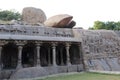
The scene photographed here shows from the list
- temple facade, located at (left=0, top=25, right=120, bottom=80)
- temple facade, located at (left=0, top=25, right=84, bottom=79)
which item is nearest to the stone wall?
temple facade, located at (left=0, top=25, right=120, bottom=80)

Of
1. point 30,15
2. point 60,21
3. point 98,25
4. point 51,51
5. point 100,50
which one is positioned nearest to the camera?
point 60,21

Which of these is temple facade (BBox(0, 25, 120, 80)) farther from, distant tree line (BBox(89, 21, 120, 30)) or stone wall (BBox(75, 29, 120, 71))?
distant tree line (BBox(89, 21, 120, 30))

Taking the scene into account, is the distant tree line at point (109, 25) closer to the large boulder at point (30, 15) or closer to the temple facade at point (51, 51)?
the temple facade at point (51, 51)

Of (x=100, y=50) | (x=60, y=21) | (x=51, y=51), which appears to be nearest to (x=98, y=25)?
(x=100, y=50)

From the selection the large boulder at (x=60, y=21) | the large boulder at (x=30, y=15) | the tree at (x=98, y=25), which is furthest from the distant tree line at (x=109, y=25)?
the large boulder at (x=60, y=21)

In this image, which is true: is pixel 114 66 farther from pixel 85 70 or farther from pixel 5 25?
pixel 5 25

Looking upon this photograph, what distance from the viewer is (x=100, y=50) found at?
22828mm


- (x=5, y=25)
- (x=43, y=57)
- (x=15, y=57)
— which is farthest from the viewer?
(x=43, y=57)

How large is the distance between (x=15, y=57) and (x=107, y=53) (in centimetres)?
1059

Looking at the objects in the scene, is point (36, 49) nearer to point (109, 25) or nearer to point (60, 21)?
point (60, 21)

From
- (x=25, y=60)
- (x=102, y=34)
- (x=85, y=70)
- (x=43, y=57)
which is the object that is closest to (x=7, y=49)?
→ (x=25, y=60)

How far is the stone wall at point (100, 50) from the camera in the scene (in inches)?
825

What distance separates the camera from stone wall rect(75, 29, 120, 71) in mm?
20953

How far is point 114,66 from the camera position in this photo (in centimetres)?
2231
